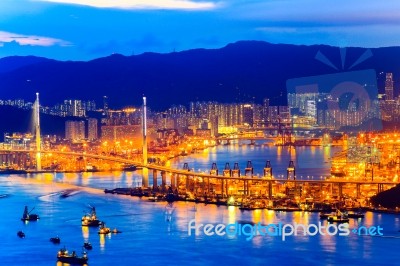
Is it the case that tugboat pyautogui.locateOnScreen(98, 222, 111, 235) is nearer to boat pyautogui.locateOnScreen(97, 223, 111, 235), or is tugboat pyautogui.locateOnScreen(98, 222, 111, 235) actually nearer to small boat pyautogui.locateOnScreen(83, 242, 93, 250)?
boat pyautogui.locateOnScreen(97, 223, 111, 235)

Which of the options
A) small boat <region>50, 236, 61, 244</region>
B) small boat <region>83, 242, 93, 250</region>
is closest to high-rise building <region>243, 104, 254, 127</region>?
small boat <region>50, 236, 61, 244</region>

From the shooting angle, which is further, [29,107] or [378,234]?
[29,107]

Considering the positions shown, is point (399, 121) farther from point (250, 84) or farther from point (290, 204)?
point (290, 204)

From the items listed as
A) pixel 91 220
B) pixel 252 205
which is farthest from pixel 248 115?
pixel 91 220

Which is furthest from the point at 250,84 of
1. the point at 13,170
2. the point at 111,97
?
the point at 13,170

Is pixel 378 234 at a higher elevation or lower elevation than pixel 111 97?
lower

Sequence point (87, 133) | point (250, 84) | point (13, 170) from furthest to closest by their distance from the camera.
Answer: point (250, 84) < point (87, 133) < point (13, 170)

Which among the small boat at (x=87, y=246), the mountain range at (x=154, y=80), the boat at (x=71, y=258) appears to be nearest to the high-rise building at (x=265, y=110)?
the mountain range at (x=154, y=80)
